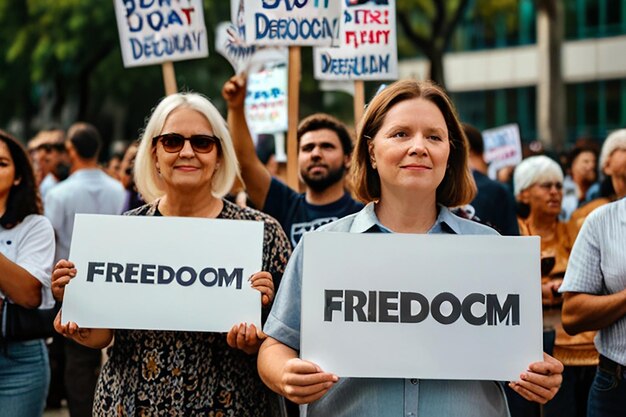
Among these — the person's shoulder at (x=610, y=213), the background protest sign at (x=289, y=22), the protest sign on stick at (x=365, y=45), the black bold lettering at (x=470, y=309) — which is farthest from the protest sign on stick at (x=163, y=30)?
the black bold lettering at (x=470, y=309)

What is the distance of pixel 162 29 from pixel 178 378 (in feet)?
12.4

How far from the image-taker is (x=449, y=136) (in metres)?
3.23

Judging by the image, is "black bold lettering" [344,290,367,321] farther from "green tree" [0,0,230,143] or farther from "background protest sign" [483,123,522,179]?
"green tree" [0,0,230,143]

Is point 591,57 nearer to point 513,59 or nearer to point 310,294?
point 513,59

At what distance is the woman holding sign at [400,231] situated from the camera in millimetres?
2881

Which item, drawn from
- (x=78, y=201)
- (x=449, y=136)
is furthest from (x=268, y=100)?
(x=449, y=136)

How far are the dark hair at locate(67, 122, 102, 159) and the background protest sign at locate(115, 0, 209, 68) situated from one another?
1.69 m

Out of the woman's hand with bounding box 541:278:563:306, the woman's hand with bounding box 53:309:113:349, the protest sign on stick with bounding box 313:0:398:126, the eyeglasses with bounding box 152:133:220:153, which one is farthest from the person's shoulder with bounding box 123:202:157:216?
the protest sign on stick with bounding box 313:0:398:126

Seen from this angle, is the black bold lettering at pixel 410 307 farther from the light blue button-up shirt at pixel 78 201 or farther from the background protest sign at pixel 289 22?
the light blue button-up shirt at pixel 78 201

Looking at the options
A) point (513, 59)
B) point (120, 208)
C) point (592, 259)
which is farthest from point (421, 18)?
point (592, 259)

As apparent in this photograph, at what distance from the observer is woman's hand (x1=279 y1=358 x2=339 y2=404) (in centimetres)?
280

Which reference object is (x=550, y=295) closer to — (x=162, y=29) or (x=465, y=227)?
(x=465, y=227)

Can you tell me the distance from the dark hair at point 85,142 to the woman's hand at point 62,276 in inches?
193

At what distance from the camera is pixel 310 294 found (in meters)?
2.97
